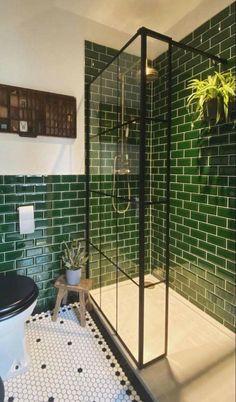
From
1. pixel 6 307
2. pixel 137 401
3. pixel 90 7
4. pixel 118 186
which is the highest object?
pixel 90 7

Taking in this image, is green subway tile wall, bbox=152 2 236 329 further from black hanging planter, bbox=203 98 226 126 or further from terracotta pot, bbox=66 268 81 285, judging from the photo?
terracotta pot, bbox=66 268 81 285

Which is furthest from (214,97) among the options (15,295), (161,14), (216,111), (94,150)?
(15,295)

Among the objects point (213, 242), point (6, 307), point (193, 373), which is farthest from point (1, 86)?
point (193, 373)

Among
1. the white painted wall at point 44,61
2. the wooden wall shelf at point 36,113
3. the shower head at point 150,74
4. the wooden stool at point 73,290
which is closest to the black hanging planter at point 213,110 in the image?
the shower head at point 150,74

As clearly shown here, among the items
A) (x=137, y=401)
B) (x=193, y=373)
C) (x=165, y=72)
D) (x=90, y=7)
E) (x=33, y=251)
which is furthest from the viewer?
(x=33, y=251)

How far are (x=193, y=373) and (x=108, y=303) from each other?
946 millimetres

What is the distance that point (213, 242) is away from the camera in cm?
142

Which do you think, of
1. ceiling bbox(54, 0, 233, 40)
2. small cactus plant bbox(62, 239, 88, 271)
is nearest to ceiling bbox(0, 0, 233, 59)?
ceiling bbox(54, 0, 233, 40)

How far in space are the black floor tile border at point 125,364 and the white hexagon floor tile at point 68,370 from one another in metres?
0.02

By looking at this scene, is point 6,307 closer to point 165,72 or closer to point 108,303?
point 108,303

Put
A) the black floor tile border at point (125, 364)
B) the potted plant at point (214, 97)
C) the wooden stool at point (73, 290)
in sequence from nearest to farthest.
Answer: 1. the potted plant at point (214, 97)
2. the black floor tile border at point (125, 364)
3. the wooden stool at point (73, 290)

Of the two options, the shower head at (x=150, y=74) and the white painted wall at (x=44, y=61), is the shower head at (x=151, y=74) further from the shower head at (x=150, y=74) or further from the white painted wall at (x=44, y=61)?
the white painted wall at (x=44, y=61)

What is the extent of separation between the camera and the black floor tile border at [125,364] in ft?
4.02

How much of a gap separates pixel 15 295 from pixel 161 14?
5.79 ft
